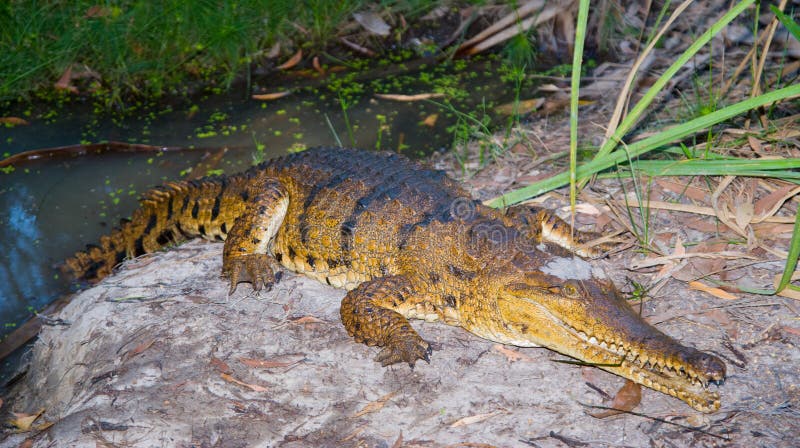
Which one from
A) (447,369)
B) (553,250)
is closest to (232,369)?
(447,369)

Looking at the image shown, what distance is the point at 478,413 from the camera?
3.18 metres

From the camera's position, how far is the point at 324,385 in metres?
3.41

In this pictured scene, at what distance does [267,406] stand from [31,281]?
2.68 m

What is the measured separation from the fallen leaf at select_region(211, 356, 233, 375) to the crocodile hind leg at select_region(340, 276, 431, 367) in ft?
2.08

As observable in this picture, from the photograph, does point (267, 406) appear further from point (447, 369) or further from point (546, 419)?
point (546, 419)

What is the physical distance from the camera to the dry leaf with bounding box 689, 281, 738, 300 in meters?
3.78

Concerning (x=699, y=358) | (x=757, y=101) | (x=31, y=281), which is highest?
(x=757, y=101)

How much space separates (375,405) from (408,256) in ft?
3.12

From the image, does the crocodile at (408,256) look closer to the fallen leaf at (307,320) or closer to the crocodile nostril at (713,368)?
the crocodile nostril at (713,368)

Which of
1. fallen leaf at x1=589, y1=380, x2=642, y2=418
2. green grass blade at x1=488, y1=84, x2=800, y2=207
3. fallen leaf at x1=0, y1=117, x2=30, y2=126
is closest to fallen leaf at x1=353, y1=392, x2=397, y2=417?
fallen leaf at x1=589, y1=380, x2=642, y2=418

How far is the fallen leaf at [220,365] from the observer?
11.6ft

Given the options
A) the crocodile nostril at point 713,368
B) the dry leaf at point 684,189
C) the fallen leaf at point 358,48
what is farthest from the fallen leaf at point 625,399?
the fallen leaf at point 358,48

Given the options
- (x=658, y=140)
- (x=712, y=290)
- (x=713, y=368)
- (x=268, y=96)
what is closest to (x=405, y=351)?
(x=713, y=368)

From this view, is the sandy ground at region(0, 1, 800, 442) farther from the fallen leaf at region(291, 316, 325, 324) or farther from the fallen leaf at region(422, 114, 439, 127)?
the fallen leaf at region(422, 114, 439, 127)
